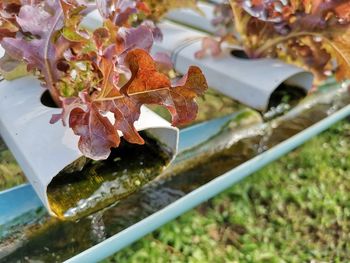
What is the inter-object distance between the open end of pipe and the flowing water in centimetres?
8

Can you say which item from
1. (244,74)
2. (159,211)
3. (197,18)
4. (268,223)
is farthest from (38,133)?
(197,18)

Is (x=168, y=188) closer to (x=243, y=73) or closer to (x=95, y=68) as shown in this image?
(x=95, y=68)

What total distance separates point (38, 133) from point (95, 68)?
0.32 metres

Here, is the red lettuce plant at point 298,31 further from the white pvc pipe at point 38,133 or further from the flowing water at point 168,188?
the white pvc pipe at point 38,133

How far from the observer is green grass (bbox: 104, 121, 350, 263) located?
5.48ft

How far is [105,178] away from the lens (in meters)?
1.64

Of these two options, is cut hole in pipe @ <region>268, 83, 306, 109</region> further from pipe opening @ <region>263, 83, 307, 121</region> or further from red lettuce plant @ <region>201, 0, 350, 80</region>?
red lettuce plant @ <region>201, 0, 350, 80</region>

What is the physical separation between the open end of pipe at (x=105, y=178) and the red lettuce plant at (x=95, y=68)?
237 millimetres

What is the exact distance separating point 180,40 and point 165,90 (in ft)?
4.35

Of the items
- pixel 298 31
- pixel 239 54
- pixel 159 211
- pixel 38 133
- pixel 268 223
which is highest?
pixel 298 31

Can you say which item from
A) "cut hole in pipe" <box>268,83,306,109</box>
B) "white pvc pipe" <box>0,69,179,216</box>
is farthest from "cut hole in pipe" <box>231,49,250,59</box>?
"white pvc pipe" <box>0,69,179,216</box>

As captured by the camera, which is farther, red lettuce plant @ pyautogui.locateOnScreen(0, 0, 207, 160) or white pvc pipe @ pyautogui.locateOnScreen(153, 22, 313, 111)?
white pvc pipe @ pyautogui.locateOnScreen(153, 22, 313, 111)

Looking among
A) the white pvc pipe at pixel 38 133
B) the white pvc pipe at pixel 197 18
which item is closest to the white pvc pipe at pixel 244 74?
the white pvc pipe at pixel 38 133

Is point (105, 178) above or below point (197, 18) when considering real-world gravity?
above
